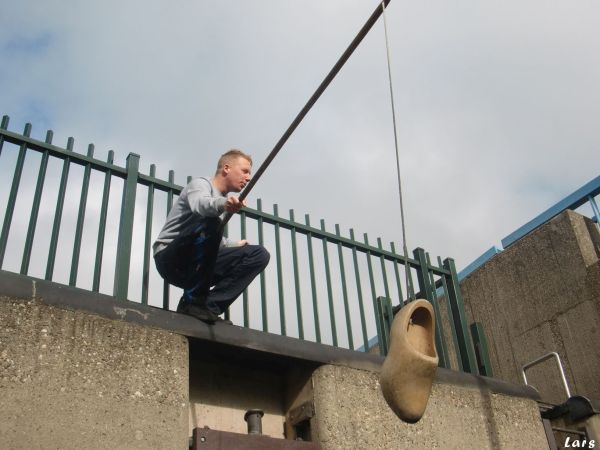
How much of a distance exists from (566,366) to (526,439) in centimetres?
203

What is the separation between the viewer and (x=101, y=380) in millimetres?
3367

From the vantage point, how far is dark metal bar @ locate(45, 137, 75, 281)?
3.84m

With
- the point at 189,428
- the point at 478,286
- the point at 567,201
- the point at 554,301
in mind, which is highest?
the point at 567,201

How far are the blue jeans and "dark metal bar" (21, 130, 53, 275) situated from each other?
69cm

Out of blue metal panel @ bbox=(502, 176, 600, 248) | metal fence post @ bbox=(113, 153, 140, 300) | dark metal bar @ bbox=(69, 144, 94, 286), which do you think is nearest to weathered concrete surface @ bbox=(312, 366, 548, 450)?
metal fence post @ bbox=(113, 153, 140, 300)

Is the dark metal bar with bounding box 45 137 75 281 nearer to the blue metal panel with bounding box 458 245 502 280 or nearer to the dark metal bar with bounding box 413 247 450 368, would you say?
the dark metal bar with bounding box 413 247 450 368

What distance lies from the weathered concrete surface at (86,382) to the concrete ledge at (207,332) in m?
0.05

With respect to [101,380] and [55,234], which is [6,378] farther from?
[55,234]

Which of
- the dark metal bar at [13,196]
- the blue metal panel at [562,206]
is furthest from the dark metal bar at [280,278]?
the blue metal panel at [562,206]

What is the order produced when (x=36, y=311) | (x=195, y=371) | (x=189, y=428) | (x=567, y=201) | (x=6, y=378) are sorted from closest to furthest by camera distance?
(x=6, y=378) < (x=36, y=311) < (x=189, y=428) < (x=195, y=371) < (x=567, y=201)

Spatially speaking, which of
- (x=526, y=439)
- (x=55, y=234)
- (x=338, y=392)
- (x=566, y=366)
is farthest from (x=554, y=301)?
(x=55, y=234)

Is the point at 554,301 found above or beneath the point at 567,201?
beneath

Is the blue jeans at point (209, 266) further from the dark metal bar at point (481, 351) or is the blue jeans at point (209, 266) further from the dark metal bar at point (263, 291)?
the dark metal bar at point (481, 351)

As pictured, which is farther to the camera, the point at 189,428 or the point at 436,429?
the point at 436,429
